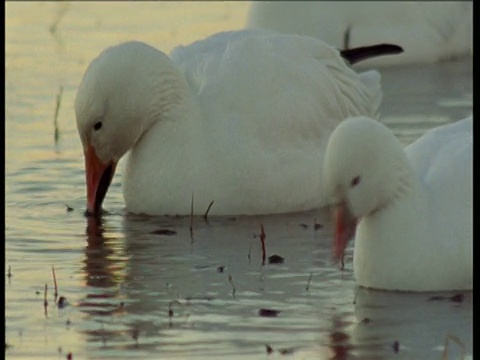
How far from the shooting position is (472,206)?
8.95 metres

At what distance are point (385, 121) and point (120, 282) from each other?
5.13 metres

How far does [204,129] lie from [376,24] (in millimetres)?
6457

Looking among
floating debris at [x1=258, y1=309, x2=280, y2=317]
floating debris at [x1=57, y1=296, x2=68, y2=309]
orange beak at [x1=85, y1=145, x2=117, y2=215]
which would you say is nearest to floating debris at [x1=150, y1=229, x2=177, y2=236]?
orange beak at [x1=85, y1=145, x2=117, y2=215]

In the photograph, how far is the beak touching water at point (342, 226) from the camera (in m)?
8.95

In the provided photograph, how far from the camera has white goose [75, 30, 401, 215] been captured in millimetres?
10891

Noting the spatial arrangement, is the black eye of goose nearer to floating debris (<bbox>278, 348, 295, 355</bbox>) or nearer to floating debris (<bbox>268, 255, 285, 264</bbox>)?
floating debris (<bbox>268, 255, 285, 264</bbox>)

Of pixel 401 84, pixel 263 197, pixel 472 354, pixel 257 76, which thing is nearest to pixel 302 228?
pixel 263 197

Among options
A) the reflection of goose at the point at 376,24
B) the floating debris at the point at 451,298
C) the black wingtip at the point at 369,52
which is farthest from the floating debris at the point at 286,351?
the reflection of goose at the point at 376,24

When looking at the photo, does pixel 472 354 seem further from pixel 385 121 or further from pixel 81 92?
pixel 385 121

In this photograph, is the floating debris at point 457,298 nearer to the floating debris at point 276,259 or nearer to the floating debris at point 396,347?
the floating debris at point 396,347

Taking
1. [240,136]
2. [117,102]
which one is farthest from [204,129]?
[117,102]

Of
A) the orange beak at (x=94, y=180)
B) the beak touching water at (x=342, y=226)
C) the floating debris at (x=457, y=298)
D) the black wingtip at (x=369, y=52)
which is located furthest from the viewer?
the black wingtip at (x=369, y=52)

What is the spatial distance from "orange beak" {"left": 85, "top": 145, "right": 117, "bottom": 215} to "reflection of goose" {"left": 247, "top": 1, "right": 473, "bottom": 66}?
6.07 m

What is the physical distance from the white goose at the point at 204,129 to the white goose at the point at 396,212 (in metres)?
1.92
